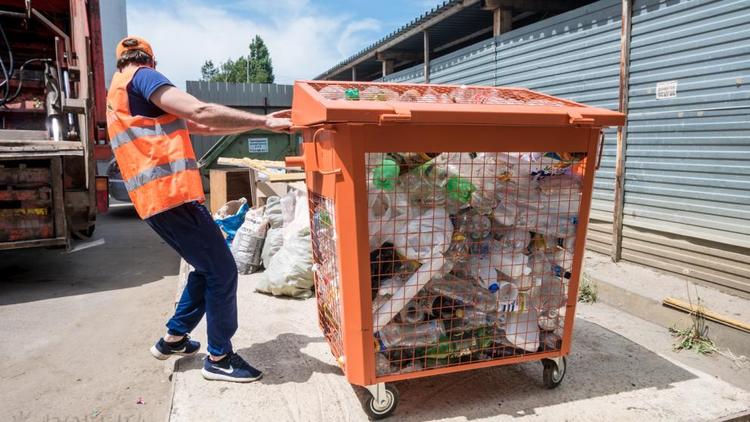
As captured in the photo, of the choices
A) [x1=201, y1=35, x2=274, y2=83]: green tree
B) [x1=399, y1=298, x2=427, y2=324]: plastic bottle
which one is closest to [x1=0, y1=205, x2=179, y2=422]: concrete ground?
[x1=399, y1=298, x2=427, y2=324]: plastic bottle

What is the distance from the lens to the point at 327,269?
7.91 ft

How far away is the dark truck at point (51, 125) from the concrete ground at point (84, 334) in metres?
0.53

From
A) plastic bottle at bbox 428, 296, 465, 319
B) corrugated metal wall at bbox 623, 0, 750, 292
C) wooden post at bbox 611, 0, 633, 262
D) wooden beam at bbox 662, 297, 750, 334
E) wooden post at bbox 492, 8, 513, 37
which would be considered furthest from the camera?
wooden post at bbox 492, 8, 513, 37

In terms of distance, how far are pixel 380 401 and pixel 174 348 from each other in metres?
1.27

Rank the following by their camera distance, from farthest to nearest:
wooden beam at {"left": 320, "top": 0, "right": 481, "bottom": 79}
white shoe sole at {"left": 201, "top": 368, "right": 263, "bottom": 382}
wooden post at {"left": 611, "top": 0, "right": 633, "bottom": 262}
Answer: wooden beam at {"left": 320, "top": 0, "right": 481, "bottom": 79} → wooden post at {"left": 611, "top": 0, "right": 633, "bottom": 262} → white shoe sole at {"left": 201, "top": 368, "right": 263, "bottom": 382}

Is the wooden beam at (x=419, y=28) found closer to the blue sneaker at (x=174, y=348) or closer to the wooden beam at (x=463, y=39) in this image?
the wooden beam at (x=463, y=39)

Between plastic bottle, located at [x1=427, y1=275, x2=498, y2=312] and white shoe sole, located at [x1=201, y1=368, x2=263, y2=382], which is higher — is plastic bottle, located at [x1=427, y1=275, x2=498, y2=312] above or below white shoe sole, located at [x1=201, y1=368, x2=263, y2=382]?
above

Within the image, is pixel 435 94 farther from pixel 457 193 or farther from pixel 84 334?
pixel 84 334

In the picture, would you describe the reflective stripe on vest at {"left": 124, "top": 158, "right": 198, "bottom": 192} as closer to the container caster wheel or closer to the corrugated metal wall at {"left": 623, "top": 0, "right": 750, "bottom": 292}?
the container caster wheel

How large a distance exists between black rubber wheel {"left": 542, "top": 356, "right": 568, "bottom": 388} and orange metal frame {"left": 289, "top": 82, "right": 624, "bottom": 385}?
0.96 ft

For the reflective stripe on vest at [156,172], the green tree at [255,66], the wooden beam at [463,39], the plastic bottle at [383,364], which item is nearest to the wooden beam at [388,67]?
the wooden beam at [463,39]

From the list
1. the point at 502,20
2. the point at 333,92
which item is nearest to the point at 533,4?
the point at 502,20

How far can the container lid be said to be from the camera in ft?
6.07

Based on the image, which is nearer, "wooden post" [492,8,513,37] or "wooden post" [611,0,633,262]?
"wooden post" [611,0,633,262]
